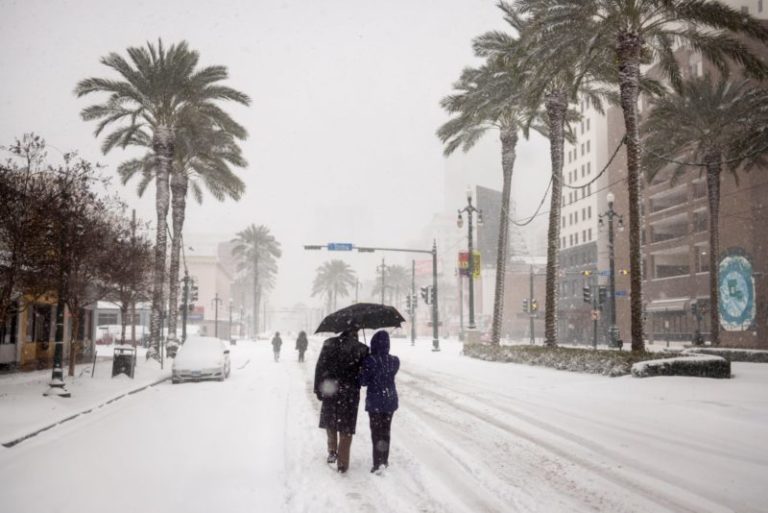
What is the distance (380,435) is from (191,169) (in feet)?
90.2

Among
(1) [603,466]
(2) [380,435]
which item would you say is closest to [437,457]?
(2) [380,435]

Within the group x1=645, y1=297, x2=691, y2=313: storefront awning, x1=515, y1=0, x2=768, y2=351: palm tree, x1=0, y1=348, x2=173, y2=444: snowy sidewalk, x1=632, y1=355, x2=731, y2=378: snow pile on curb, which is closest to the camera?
x1=0, y1=348, x2=173, y2=444: snowy sidewalk

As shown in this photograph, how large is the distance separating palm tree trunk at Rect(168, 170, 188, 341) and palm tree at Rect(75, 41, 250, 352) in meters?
1.40

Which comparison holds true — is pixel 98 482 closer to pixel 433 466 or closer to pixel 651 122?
pixel 433 466

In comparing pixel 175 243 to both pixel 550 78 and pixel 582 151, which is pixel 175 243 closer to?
pixel 550 78

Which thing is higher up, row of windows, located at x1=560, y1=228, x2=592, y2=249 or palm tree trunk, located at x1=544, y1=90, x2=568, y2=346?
row of windows, located at x1=560, y1=228, x2=592, y2=249

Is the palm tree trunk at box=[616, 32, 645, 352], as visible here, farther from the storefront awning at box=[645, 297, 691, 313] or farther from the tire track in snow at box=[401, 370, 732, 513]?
the storefront awning at box=[645, 297, 691, 313]

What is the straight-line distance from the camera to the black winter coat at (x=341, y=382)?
6930 millimetres

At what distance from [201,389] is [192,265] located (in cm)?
8666

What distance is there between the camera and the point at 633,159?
17.0 meters

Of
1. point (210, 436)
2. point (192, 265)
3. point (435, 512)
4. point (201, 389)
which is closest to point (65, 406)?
point (201, 389)

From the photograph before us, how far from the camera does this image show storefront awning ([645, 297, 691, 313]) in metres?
49.4

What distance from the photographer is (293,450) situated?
8133mm

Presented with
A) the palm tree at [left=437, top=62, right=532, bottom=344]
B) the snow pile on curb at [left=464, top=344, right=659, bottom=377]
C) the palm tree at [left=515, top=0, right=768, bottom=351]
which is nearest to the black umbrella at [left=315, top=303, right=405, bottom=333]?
the snow pile on curb at [left=464, top=344, right=659, bottom=377]
